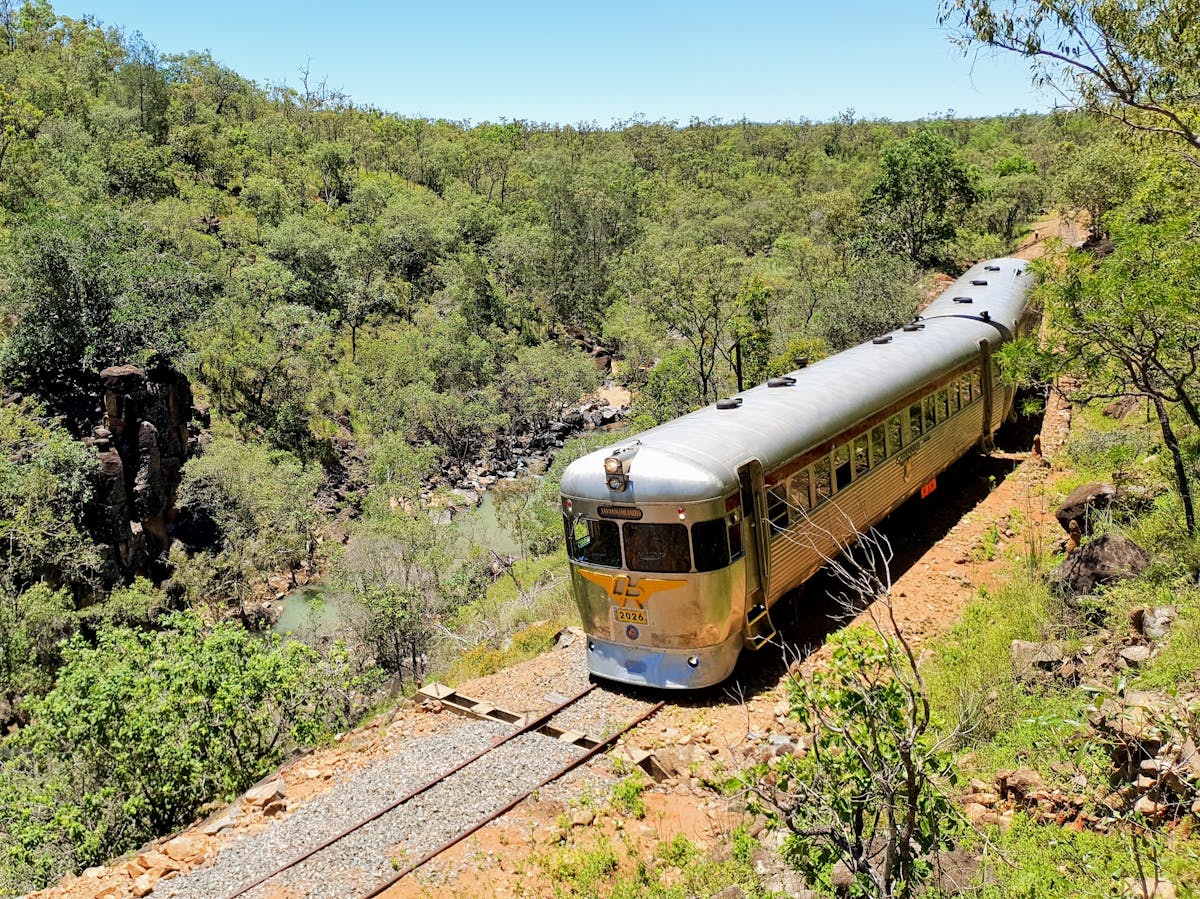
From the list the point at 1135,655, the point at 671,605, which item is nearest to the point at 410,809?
the point at 671,605

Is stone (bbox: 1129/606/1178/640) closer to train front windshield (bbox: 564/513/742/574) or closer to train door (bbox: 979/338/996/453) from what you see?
train front windshield (bbox: 564/513/742/574)

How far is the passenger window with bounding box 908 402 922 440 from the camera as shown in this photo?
47.9ft

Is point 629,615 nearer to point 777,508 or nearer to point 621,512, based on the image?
point 621,512

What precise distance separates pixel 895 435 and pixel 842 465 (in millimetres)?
2069

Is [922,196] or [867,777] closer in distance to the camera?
[867,777]

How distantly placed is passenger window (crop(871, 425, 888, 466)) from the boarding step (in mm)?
3713

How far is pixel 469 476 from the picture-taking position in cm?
4091

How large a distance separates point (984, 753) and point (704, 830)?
276 cm

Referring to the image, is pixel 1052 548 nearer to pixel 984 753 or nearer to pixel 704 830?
pixel 984 753

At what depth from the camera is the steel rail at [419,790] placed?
8.12 metres

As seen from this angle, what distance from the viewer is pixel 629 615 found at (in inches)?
418

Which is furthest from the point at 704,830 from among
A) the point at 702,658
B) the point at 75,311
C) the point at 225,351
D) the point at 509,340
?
the point at 509,340

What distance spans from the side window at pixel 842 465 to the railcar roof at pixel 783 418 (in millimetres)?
325

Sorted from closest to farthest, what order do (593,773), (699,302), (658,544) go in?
(593,773), (658,544), (699,302)
